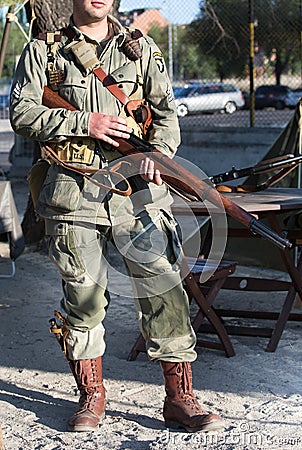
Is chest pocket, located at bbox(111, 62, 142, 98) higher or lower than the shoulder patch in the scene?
lower

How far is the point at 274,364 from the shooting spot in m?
4.46

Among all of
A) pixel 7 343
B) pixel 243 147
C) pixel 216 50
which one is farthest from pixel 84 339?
pixel 216 50

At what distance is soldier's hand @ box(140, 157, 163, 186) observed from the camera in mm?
3289

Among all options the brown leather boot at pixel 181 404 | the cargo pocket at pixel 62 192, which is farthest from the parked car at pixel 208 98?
the brown leather boot at pixel 181 404

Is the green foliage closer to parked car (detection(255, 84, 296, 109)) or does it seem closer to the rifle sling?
parked car (detection(255, 84, 296, 109))

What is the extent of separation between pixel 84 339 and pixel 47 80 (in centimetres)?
117

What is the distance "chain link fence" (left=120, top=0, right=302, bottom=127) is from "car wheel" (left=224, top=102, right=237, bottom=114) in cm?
4

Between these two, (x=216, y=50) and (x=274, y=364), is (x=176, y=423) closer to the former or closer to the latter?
(x=274, y=364)

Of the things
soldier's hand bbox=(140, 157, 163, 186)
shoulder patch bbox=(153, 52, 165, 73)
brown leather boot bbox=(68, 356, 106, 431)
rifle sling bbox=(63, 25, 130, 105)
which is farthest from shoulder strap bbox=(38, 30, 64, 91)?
brown leather boot bbox=(68, 356, 106, 431)

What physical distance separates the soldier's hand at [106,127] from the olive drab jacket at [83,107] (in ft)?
0.26

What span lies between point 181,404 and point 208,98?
15211mm

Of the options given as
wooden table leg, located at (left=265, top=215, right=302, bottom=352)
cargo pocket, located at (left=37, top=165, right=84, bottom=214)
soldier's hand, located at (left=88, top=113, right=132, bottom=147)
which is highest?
soldier's hand, located at (left=88, top=113, right=132, bottom=147)

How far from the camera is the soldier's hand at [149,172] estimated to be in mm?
3289

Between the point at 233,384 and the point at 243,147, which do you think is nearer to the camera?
the point at 233,384
